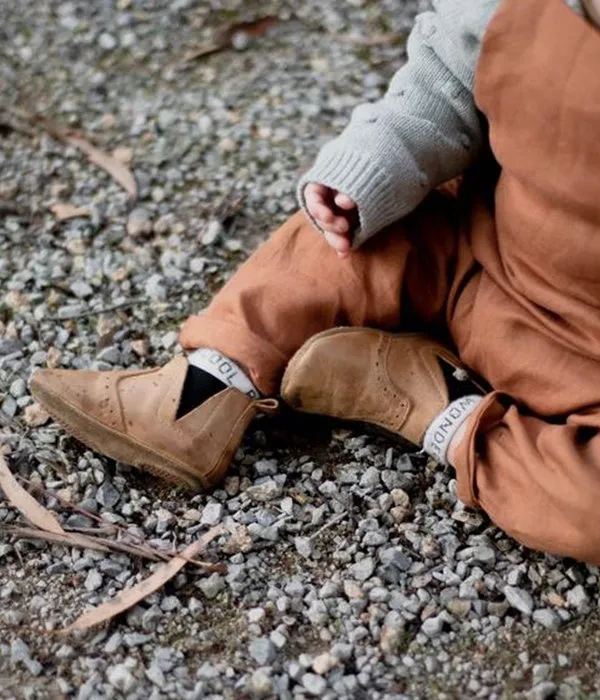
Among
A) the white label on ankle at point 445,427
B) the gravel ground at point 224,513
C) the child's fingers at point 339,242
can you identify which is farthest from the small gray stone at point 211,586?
the child's fingers at point 339,242

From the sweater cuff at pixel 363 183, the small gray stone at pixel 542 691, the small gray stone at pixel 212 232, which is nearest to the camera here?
the small gray stone at pixel 542 691

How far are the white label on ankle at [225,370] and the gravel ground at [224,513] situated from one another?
0.29 ft

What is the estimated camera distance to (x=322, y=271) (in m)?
1.63

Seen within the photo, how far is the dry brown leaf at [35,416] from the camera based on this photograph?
169 centimetres

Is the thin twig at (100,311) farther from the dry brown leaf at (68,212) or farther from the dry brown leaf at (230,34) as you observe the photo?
the dry brown leaf at (230,34)

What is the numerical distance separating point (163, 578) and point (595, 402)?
21.2 inches

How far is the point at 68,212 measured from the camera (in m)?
2.05

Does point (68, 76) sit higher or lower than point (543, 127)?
lower

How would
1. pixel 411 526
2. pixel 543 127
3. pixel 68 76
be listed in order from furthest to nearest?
pixel 68 76 → pixel 411 526 → pixel 543 127

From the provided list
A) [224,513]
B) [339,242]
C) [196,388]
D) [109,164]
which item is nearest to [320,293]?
[339,242]

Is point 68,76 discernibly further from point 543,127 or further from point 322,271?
point 543,127

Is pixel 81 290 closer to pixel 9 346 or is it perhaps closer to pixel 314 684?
pixel 9 346

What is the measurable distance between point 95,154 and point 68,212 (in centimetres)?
16

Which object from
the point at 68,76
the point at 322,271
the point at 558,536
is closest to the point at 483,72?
the point at 322,271
